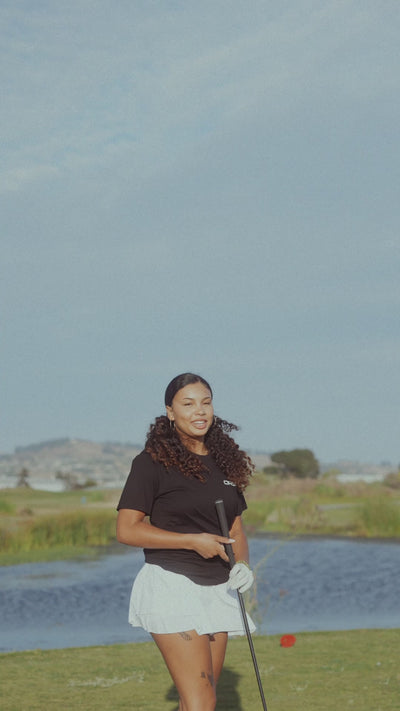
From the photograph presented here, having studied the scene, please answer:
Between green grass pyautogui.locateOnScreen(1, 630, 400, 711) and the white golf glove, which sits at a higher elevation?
the white golf glove

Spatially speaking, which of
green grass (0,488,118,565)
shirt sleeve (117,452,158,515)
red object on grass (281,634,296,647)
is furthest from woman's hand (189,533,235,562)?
green grass (0,488,118,565)

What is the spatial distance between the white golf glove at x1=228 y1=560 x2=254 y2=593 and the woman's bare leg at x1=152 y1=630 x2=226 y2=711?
251 millimetres

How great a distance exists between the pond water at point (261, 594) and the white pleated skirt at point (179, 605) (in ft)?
20.5

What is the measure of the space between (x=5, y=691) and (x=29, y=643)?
5455mm

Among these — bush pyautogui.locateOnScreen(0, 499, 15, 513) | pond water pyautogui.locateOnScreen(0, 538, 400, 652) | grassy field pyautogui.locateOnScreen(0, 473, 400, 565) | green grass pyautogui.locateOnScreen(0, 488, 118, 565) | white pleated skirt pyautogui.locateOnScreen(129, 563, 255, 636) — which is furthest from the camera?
bush pyautogui.locateOnScreen(0, 499, 15, 513)

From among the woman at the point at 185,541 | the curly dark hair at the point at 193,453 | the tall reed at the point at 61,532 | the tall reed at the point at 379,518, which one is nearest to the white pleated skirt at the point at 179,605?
the woman at the point at 185,541

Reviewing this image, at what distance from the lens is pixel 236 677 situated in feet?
25.7

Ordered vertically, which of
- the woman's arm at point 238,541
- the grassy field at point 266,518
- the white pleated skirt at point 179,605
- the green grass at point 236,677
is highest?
the woman's arm at point 238,541

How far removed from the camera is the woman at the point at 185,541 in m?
3.84

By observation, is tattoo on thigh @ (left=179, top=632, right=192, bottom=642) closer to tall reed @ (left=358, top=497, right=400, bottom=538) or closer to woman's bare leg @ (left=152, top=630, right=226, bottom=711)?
woman's bare leg @ (left=152, top=630, right=226, bottom=711)

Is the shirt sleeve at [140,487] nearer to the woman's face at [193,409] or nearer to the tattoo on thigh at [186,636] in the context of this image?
the woman's face at [193,409]

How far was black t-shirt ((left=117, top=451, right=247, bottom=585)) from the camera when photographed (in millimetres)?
3896

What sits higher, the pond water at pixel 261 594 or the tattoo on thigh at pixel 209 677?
the tattoo on thigh at pixel 209 677

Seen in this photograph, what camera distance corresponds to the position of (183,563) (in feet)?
12.9
